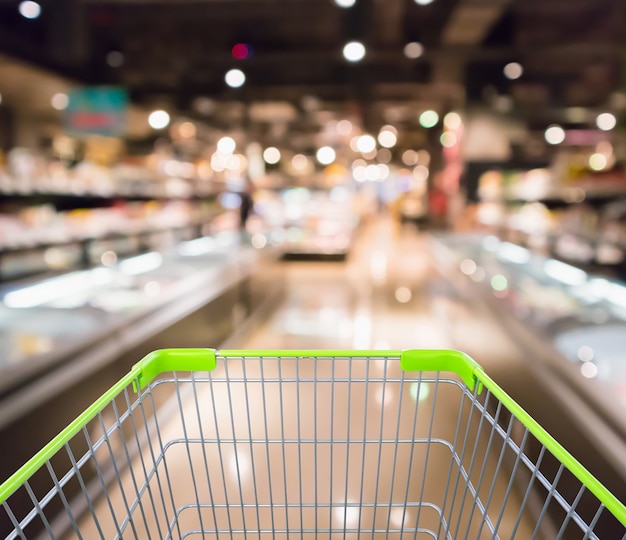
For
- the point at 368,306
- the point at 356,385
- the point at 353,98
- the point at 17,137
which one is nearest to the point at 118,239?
the point at 17,137

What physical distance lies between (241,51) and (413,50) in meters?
2.49

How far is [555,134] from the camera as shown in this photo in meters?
7.76

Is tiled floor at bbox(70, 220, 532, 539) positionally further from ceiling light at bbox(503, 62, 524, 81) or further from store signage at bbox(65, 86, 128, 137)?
ceiling light at bbox(503, 62, 524, 81)

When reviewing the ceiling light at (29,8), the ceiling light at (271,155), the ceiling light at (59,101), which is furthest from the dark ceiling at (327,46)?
the ceiling light at (271,155)

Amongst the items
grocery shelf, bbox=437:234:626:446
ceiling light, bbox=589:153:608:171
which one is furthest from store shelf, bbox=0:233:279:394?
ceiling light, bbox=589:153:608:171

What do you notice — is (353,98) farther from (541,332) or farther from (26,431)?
(26,431)

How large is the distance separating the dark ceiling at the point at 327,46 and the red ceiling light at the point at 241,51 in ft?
0.36

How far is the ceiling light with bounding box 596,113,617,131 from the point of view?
20.4 ft

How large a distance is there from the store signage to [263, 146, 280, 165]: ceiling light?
673 centimetres

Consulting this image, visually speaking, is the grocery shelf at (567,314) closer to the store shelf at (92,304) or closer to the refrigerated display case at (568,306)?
the refrigerated display case at (568,306)

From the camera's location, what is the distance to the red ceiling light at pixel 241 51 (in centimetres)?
772

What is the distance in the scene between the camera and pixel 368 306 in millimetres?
6703

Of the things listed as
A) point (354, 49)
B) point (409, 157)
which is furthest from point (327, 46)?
point (409, 157)

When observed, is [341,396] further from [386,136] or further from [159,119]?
[386,136]
